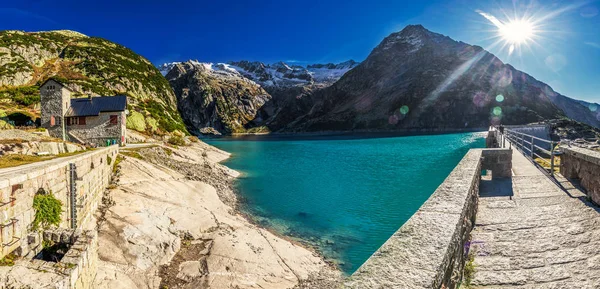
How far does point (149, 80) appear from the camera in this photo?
92.3 m

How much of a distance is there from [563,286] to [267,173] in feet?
129

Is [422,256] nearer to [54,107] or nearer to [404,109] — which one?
[54,107]

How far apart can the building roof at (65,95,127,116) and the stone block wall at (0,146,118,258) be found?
2339cm

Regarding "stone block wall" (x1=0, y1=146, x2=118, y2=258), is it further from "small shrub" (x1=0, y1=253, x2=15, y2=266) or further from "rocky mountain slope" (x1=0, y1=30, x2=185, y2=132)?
"rocky mountain slope" (x1=0, y1=30, x2=185, y2=132)

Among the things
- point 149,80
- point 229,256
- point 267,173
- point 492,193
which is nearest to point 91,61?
point 149,80

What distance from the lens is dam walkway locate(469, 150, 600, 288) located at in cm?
436

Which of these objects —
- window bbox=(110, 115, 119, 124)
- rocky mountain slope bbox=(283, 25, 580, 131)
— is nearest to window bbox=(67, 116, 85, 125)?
window bbox=(110, 115, 119, 124)

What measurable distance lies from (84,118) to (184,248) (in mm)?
32621

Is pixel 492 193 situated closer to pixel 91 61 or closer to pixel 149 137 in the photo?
pixel 149 137

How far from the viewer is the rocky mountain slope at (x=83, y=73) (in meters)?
57.4

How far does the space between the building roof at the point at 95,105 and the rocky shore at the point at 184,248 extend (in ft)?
68.2

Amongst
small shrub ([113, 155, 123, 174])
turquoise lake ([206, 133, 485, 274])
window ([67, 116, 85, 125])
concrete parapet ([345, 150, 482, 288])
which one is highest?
window ([67, 116, 85, 125])

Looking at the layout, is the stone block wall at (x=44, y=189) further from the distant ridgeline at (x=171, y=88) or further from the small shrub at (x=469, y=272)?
the distant ridgeline at (x=171, y=88)

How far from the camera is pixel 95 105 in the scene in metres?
37.8
